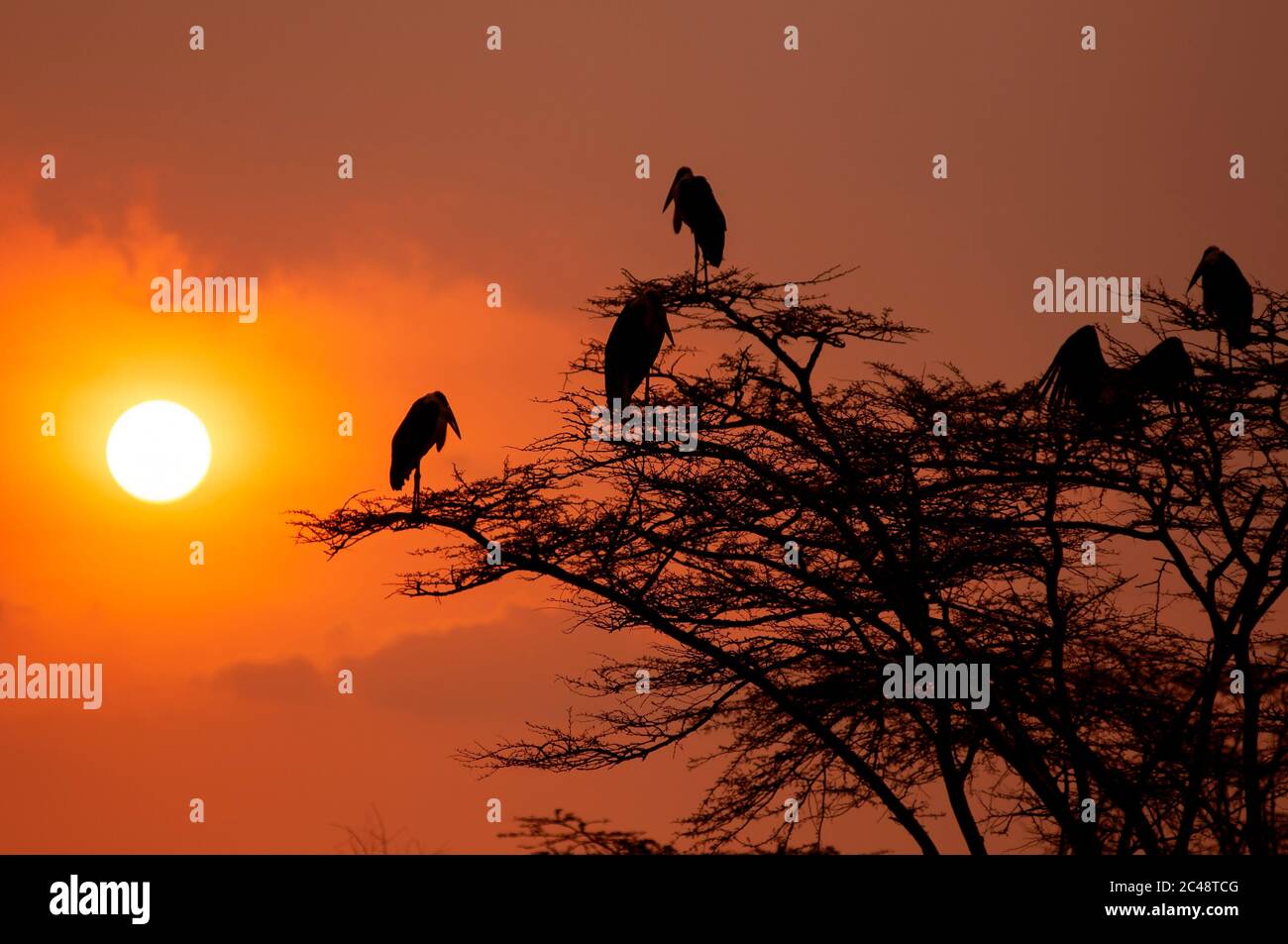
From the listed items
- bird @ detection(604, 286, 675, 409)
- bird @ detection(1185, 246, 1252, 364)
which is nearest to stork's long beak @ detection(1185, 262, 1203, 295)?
bird @ detection(1185, 246, 1252, 364)

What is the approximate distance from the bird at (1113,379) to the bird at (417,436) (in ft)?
16.7

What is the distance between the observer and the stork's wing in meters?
12.2

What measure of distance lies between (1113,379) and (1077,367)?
342 millimetres

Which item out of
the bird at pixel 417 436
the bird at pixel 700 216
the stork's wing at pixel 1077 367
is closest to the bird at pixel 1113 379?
the stork's wing at pixel 1077 367

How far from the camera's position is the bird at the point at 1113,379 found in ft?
39.2

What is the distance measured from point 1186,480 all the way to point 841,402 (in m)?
3.00

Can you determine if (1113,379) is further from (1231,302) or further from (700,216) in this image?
(700,216)

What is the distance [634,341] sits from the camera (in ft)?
39.0

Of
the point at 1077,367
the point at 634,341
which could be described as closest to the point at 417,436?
the point at 634,341

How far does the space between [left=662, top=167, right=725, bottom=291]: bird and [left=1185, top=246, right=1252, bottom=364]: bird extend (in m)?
3.91
